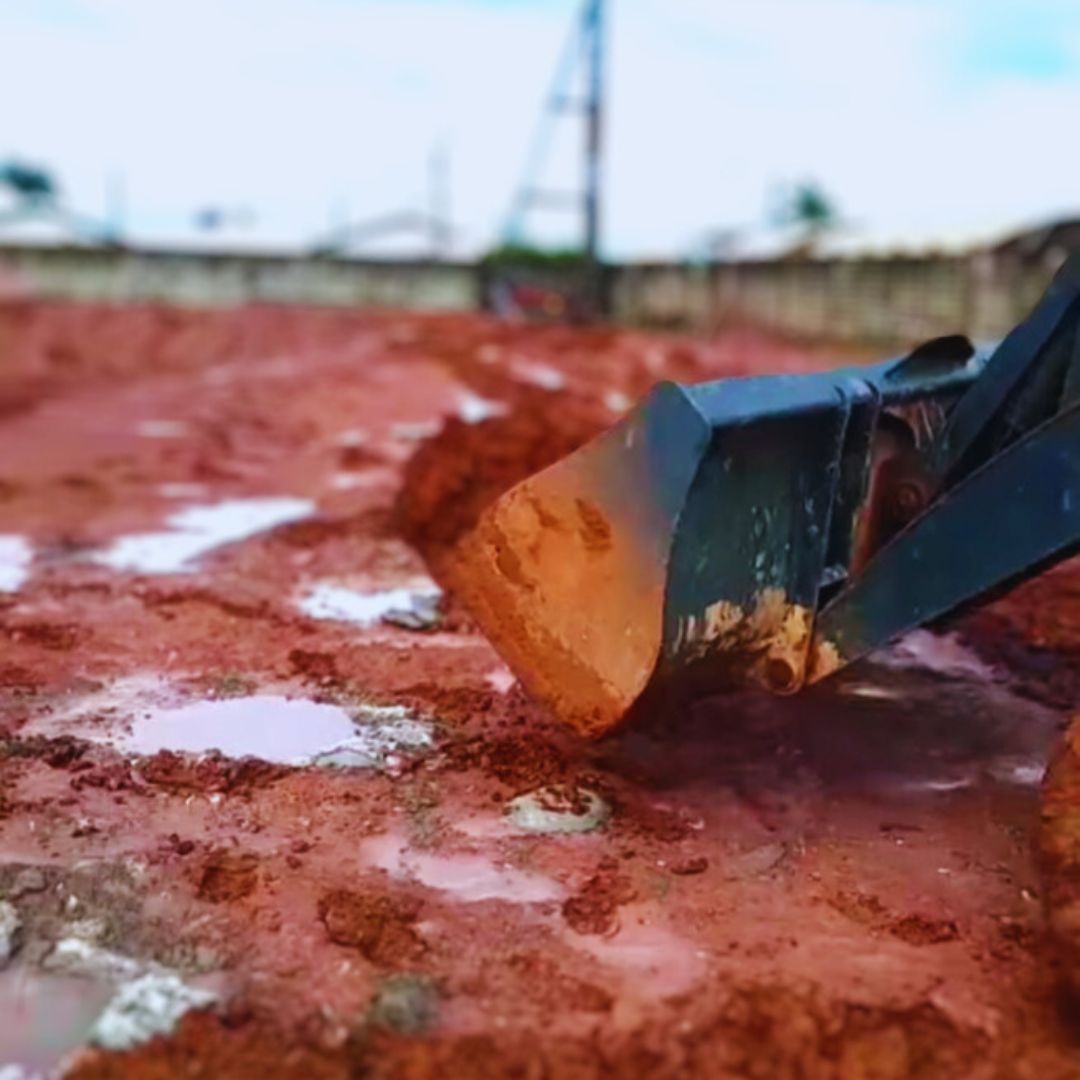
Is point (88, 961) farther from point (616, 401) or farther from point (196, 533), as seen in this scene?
point (616, 401)

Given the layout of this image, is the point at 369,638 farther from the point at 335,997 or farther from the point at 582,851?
the point at 335,997

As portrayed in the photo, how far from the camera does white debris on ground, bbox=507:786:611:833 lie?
3789 millimetres

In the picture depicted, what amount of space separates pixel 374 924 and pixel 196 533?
14.9 feet

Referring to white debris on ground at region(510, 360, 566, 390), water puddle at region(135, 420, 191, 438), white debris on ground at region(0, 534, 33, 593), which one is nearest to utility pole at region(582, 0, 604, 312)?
white debris on ground at region(510, 360, 566, 390)

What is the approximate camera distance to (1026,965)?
3.11m

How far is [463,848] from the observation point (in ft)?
12.0

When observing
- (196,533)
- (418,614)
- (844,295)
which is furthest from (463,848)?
(844,295)

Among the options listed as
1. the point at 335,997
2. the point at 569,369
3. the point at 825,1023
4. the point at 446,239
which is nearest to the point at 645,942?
the point at 825,1023

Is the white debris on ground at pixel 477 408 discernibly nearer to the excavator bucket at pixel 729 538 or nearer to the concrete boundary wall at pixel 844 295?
the excavator bucket at pixel 729 538

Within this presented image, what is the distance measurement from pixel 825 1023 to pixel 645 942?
1.52ft

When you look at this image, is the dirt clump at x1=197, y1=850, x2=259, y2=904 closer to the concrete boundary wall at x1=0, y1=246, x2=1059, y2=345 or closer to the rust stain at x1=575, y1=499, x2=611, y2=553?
the rust stain at x1=575, y1=499, x2=611, y2=553

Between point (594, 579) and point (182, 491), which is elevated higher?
point (594, 579)

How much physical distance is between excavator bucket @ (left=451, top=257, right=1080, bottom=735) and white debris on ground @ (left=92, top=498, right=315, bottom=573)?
124 inches

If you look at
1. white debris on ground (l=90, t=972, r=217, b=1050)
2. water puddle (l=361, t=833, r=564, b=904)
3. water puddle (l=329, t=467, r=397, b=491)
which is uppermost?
white debris on ground (l=90, t=972, r=217, b=1050)
